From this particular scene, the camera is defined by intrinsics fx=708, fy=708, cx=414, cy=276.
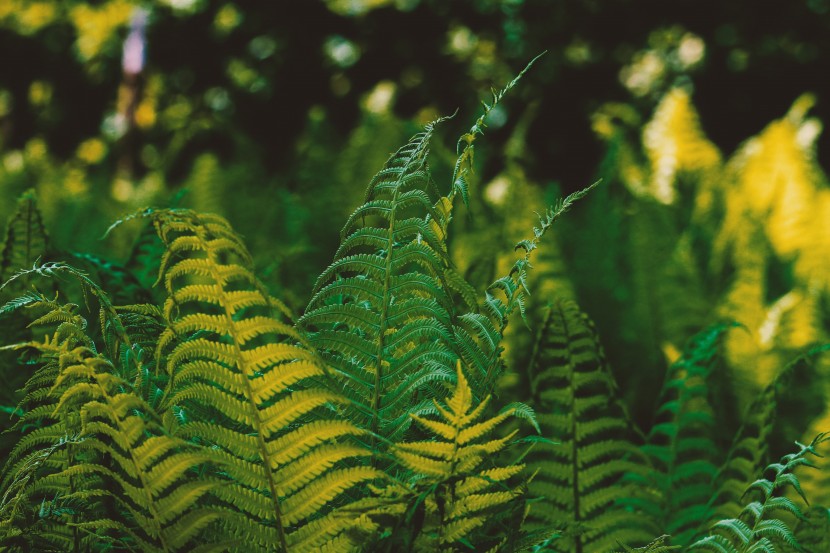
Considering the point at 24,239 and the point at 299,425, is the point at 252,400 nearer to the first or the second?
the point at 299,425

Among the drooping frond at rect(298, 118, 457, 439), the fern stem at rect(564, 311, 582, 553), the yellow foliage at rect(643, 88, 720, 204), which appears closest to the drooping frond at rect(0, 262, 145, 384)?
the drooping frond at rect(298, 118, 457, 439)

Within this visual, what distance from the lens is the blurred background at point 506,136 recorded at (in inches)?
60.3

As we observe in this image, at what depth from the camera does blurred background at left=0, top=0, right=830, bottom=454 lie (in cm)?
153

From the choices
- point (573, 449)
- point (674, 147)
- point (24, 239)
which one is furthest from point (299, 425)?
point (674, 147)

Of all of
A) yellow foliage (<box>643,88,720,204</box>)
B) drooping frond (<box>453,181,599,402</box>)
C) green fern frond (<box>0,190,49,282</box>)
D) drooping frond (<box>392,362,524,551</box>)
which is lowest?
drooping frond (<box>392,362,524,551</box>)

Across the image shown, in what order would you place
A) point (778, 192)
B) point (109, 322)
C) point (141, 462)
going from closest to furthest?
point (141, 462), point (109, 322), point (778, 192)

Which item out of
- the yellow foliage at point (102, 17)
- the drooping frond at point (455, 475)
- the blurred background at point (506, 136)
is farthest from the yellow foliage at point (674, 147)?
the yellow foliage at point (102, 17)

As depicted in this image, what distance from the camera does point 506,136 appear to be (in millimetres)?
4012

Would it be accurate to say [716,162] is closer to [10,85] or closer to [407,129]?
[407,129]

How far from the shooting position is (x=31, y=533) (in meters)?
0.54

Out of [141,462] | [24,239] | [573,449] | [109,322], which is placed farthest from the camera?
[24,239]

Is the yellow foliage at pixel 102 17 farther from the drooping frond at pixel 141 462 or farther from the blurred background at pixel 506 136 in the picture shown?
the drooping frond at pixel 141 462

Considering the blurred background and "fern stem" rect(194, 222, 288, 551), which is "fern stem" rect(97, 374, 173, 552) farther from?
the blurred background

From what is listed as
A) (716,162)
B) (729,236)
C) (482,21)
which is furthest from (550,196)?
(482,21)
